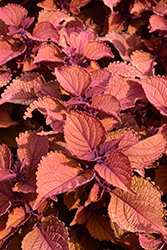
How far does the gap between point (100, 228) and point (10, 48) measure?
0.90m

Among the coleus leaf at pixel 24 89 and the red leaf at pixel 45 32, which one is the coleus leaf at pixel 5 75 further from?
the red leaf at pixel 45 32

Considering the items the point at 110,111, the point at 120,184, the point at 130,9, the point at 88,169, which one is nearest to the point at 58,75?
the point at 110,111

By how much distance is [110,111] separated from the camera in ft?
3.27

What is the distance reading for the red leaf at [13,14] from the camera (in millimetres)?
1288

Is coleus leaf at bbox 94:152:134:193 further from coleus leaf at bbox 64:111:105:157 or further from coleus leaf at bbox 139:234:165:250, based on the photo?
coleus leaf at bbox 139:234:165:250

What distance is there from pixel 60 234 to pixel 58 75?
60 cm

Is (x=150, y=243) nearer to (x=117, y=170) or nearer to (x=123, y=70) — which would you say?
(x=117, y=170)

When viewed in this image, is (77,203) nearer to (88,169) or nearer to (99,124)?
(88,169)

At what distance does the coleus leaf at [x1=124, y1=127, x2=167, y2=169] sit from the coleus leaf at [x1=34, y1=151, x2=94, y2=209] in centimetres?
17

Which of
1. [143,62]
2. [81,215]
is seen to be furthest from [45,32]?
[81,215]

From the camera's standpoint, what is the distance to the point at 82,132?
0.96 m

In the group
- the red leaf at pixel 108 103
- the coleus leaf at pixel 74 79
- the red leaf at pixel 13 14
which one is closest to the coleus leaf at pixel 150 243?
the red leaf at pixel 108 103

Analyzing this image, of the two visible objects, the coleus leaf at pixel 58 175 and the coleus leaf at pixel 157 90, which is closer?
the coleus leaf at pixel 58 175

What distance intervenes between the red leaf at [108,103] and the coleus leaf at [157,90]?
0.47 feet
